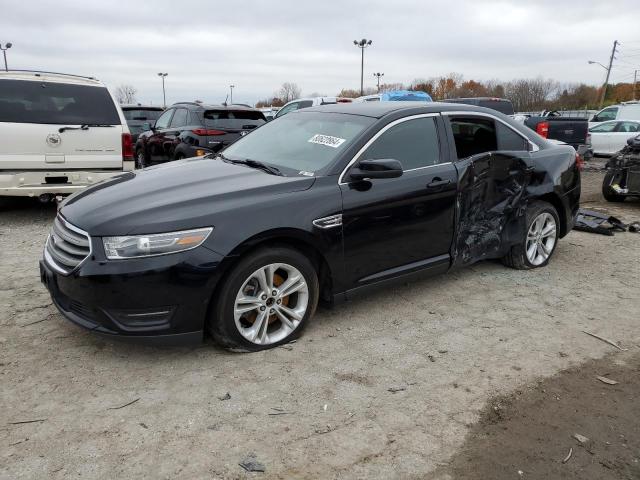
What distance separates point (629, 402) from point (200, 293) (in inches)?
103

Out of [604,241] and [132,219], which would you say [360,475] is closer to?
[132,219]

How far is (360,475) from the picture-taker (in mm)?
2432

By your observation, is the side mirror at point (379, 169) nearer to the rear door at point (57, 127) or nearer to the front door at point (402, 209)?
the front door at point (402, 209)

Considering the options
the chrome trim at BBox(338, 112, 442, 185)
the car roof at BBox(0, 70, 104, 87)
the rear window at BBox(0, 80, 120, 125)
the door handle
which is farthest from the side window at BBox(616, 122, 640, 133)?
the car roof at BBox(0, 70, 104, 87)

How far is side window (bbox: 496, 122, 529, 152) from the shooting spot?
16.2 feet

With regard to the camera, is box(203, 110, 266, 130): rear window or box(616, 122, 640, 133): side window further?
box(616, 122, 640, 133): side window

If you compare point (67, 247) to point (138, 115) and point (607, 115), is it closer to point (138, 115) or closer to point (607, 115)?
point (138, 115)

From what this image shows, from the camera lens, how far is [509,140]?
4.99m

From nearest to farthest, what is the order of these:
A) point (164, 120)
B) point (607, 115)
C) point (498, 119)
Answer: point (498, 119) < point (164, 120) < point (607, 115)

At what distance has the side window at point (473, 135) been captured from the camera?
14.9ft

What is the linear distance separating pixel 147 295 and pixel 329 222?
4.26 feet

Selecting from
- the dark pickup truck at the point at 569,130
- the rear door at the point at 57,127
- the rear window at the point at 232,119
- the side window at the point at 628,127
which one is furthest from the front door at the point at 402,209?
the side window at the point at 628,127

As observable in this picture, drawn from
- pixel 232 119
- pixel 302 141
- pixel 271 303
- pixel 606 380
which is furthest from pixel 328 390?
pixel 232 119

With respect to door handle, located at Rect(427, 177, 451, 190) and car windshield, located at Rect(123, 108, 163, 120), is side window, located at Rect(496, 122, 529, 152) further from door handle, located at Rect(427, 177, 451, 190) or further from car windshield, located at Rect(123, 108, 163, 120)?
car windshield, located at Rect(123, 108, 163, 120)
